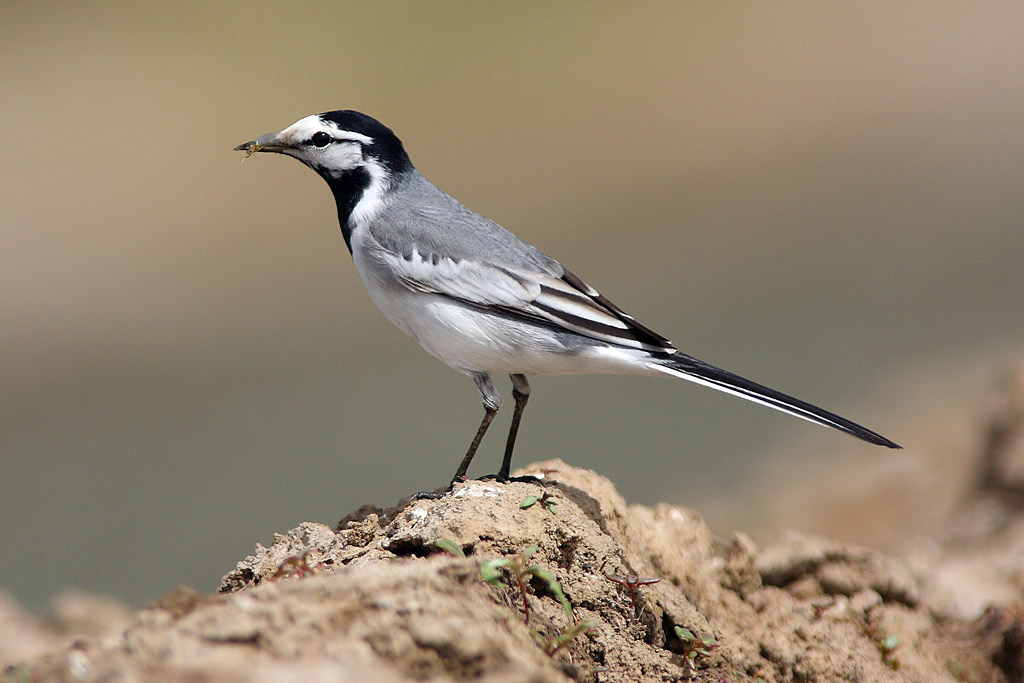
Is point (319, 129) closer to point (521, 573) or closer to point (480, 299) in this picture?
point (480, 299)

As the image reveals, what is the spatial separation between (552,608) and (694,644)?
0.75 metres

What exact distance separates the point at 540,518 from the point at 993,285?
1466 centimetres

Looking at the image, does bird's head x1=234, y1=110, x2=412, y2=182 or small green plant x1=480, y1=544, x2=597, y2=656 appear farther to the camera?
bird's head x1=234, y1=110, x2=412, y2=182

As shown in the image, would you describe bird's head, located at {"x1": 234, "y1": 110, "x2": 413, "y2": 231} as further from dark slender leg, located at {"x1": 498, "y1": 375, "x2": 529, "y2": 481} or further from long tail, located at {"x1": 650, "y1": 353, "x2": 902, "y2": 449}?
long tail, located at {"x1": 650, "y1": 353, "x2": 902, "y2": 449}

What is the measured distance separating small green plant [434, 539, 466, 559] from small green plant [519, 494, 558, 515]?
1.98ft

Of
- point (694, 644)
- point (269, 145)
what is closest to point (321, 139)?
point (269, 145)

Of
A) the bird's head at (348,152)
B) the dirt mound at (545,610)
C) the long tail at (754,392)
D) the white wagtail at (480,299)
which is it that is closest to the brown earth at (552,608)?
the dirt mound at (545,610)

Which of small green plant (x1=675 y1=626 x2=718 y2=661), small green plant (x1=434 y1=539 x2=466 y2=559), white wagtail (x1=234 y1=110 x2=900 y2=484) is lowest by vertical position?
small green plant (x1=675 y1=626 x2=718 y2=661)

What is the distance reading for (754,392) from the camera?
537cm

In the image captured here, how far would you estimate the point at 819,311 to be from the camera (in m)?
16.8

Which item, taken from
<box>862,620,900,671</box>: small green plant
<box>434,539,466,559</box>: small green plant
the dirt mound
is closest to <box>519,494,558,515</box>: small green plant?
the dirt mound

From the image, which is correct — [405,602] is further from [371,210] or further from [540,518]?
[371,210]

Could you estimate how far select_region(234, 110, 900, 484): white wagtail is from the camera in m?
5.75

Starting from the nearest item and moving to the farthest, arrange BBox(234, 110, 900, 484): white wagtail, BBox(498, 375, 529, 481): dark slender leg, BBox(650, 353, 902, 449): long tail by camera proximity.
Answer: BBox(650, 353, 902, 449): long tail, BBox(234, 110, 900, 484): white wagtail, BBox(498, 375, 529, 481): dark slender leg
